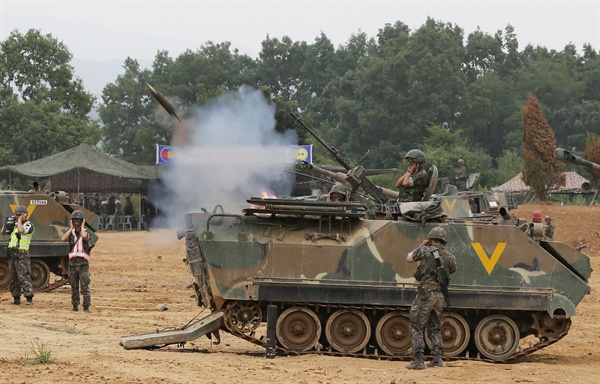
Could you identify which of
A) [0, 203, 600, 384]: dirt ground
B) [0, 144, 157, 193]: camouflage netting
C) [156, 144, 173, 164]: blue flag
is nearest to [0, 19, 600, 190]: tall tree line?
[0, 144, 157, 193]: camouflage netting

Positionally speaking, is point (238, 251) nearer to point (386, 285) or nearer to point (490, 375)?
point (386, 285)

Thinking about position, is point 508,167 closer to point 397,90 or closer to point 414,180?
point 397,90

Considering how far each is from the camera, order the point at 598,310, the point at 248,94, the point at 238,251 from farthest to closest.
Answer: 1. the point at 248,94
2. the point at 598,310
3. the point at 238,251

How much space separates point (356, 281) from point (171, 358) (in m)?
2.74

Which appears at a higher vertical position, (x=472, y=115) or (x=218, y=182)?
(x=472, y=115)

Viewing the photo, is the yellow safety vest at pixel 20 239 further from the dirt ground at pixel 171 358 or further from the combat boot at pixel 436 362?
the combat boot at pixel 436 362

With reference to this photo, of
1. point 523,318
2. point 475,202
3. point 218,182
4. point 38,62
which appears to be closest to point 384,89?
point 38,62

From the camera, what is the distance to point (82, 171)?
1918 inches

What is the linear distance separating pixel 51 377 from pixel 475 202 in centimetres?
1778

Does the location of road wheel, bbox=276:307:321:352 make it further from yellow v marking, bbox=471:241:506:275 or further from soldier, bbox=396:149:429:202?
soldier, bbox=396:149:429:202

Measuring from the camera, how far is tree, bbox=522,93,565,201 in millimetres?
53156

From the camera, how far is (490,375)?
1420 cm

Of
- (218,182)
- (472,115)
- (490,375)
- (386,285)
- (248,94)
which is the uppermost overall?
(472,115)

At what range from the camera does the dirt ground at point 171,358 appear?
13.3m
